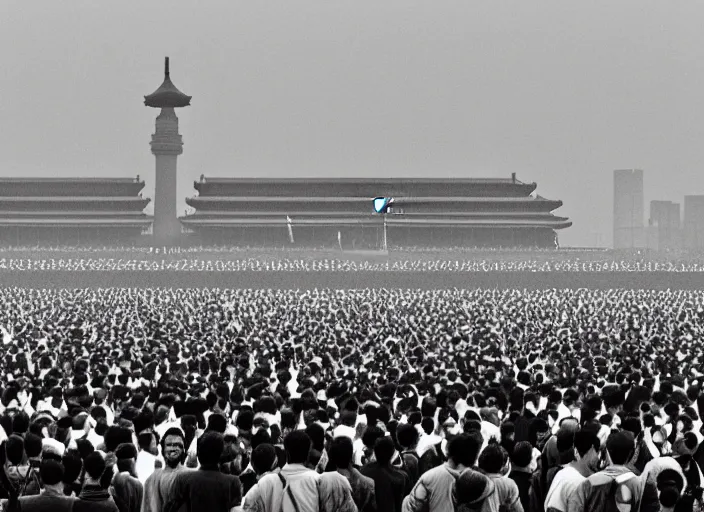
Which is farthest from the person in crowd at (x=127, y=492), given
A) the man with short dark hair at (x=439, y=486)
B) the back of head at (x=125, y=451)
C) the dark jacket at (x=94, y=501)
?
the man with short dark hair at (x=439, y=486)

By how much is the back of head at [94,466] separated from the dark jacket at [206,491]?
1.84ft

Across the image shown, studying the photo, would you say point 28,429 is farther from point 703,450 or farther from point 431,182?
point 431,182

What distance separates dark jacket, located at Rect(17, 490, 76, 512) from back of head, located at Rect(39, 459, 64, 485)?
105 mm

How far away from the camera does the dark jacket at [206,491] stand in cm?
838

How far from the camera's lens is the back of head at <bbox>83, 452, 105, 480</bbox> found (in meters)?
8.73

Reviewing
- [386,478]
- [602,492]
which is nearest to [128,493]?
[386,478]

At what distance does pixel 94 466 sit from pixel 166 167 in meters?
116

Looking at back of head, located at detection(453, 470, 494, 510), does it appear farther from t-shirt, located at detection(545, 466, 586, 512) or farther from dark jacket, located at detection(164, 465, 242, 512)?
dark jacket, located at detection(164, 465, 242, 512)

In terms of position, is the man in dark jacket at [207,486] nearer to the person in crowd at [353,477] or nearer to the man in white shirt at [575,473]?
the person in crowd at [353,477]

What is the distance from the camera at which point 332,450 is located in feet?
29.3

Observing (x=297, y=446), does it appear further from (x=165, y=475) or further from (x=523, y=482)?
(x=523, y=482)

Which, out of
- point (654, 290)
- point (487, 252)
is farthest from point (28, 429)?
point (487, 252)

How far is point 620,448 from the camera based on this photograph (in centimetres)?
843

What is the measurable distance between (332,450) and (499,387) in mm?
9230
